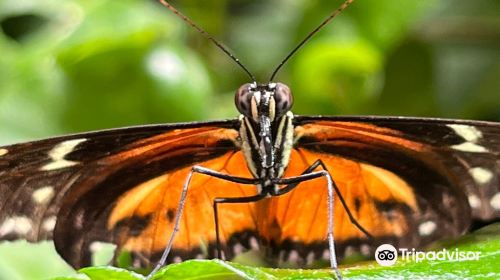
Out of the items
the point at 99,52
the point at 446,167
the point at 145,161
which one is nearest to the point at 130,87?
the point at 99,52

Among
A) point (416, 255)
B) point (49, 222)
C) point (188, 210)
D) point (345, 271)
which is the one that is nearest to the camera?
point (345, 271)

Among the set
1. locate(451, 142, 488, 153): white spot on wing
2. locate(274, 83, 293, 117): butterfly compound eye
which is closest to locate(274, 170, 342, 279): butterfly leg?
locate(274, 83, 293, 117): butterfly compound eye

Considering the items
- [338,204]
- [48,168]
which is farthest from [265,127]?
[48,168]

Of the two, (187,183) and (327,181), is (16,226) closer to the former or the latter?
(187,183)

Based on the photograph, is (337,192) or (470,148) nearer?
(470,148)

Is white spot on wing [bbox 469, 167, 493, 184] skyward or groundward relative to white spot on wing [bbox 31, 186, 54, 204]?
skyward

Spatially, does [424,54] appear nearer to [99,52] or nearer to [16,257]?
[99,52]

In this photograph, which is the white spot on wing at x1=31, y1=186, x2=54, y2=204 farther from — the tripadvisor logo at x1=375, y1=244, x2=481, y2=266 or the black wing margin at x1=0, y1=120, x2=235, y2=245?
the tripadvisor logo at x1=375, y1=244, x2=481, y2=266
